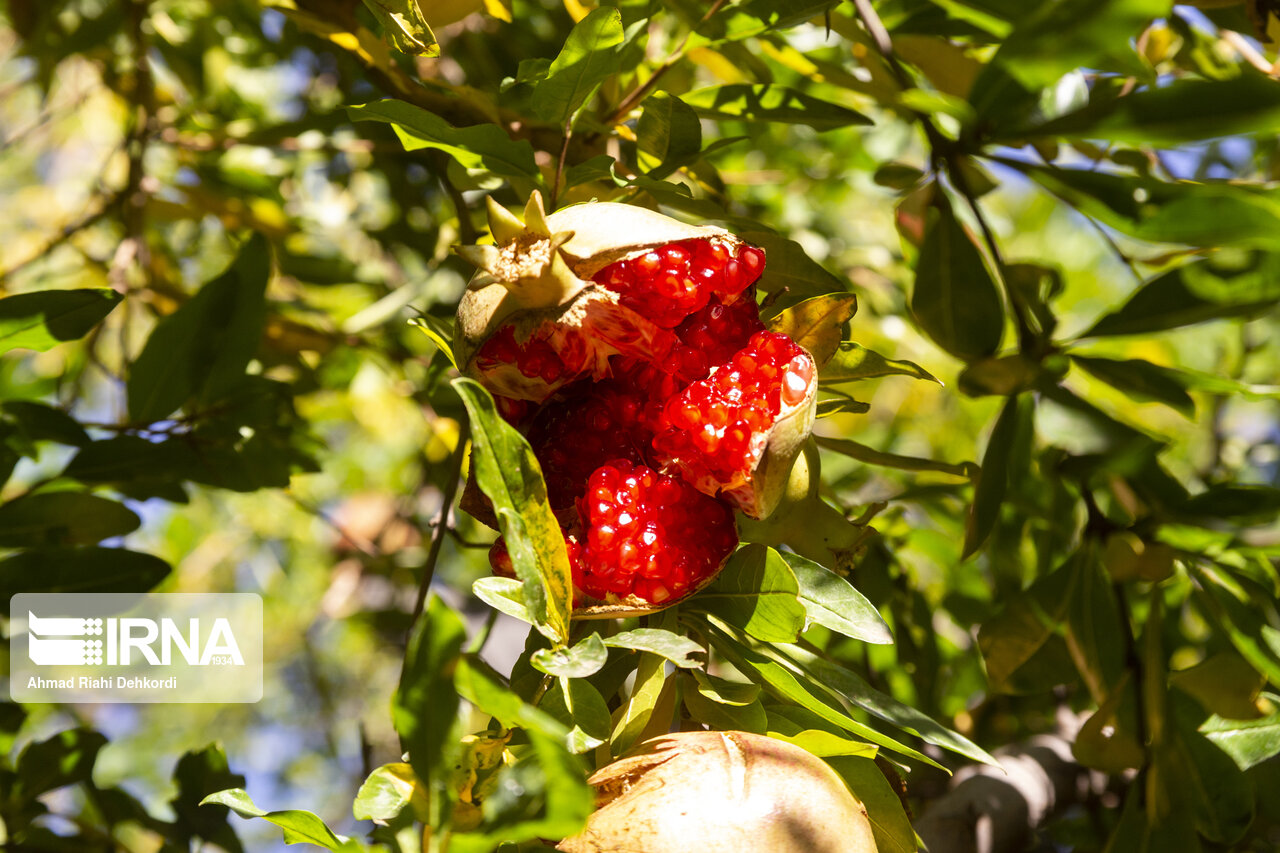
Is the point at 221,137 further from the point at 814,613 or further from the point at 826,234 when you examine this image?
the point at 814,613

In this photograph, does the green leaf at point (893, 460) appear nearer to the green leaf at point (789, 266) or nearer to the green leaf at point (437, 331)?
the green leaf at point (789, 266)

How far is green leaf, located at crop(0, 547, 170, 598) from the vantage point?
0.89 metres

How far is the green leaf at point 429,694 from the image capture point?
1.43 ft

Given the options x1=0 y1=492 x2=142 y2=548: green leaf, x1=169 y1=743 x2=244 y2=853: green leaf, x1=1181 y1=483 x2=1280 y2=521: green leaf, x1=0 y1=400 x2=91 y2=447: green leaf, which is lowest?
x1=169 y1=743 x2=244 y2=853: green leaf

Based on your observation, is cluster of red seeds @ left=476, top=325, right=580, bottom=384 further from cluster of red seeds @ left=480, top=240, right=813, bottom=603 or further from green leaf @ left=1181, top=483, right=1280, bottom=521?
green leaf @ left=1181, top=483, right=1280, bottom=521

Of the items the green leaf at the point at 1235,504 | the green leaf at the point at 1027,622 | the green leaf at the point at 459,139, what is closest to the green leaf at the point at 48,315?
the green leaf at the point at 459,139

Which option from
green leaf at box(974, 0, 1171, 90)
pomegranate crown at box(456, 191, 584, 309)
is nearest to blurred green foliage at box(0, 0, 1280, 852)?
green leaf at box(974, 0, 1171, 90)

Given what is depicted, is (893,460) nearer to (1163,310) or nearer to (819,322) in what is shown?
(819,322)

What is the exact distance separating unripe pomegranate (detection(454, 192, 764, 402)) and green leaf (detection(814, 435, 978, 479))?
182 millimetres

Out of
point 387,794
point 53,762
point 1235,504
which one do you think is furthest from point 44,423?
point 1235,504

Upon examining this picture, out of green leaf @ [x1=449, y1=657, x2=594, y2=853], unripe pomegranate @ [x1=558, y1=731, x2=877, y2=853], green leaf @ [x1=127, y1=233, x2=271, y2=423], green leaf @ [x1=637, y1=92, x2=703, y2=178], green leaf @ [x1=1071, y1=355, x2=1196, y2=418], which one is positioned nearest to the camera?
green leaf @ [x1=449, y1=657, x2=594, y2=853]

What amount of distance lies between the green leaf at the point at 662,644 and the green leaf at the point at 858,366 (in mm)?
218

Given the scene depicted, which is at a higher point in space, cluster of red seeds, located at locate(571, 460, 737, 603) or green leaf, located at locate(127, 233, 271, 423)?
cluster of red seeds, located at locate(571, 460, 737, 603)

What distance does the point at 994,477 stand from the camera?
2.57ft
